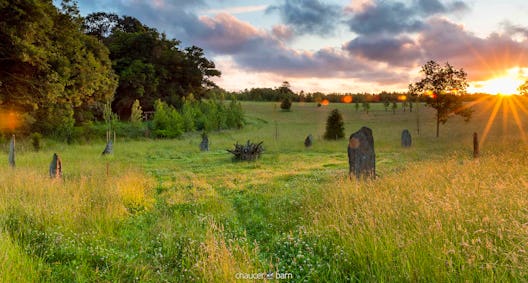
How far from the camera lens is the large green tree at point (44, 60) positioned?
54.1 feet

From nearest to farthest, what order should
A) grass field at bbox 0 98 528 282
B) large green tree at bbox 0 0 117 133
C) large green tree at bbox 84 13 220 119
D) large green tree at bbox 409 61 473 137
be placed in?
grass field at bbox 0 98 528 282 < large green tree at bbox 0 0 117 133 < large green tree at bbox 409 61 473 137 < large green tree at bbox 84 13 220 119

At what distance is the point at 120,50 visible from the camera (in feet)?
153

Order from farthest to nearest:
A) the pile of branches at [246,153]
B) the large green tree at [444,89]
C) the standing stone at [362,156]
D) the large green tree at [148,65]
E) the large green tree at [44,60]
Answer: the large green tree at [148,65] → the large green tree at [444,89] → the pile of branches at [246,153] → the large green tree at [44,60] → the standing stone at [362,156]

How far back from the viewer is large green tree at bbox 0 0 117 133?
16484mm

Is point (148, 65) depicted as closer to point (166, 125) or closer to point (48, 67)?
point (166, 125)

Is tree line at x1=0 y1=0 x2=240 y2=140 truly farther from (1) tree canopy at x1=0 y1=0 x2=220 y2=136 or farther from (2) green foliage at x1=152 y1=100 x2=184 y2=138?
(2) green foliage at x1=152 y1=100 x2=184 y2=138

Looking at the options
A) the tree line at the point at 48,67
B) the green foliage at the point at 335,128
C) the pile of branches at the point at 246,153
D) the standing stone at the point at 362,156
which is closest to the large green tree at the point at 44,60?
the tree line at the point at 48,67

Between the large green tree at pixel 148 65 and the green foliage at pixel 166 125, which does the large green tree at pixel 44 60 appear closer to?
the green foliage at pixel 166 125

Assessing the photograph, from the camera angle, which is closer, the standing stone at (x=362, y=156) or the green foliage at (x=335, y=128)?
the standing stone at (x=362, y=156)

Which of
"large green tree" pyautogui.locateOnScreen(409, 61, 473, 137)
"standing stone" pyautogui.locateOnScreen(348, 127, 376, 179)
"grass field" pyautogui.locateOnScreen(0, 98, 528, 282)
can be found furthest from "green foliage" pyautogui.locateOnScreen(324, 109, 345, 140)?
"grass field" pyautogui.locateOnScreen(0, 98, 528, 282)

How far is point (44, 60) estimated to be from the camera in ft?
59.9

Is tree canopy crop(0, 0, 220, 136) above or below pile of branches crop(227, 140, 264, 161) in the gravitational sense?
above

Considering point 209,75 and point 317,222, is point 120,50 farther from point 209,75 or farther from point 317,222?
point 317,222

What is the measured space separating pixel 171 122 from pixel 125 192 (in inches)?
1174
